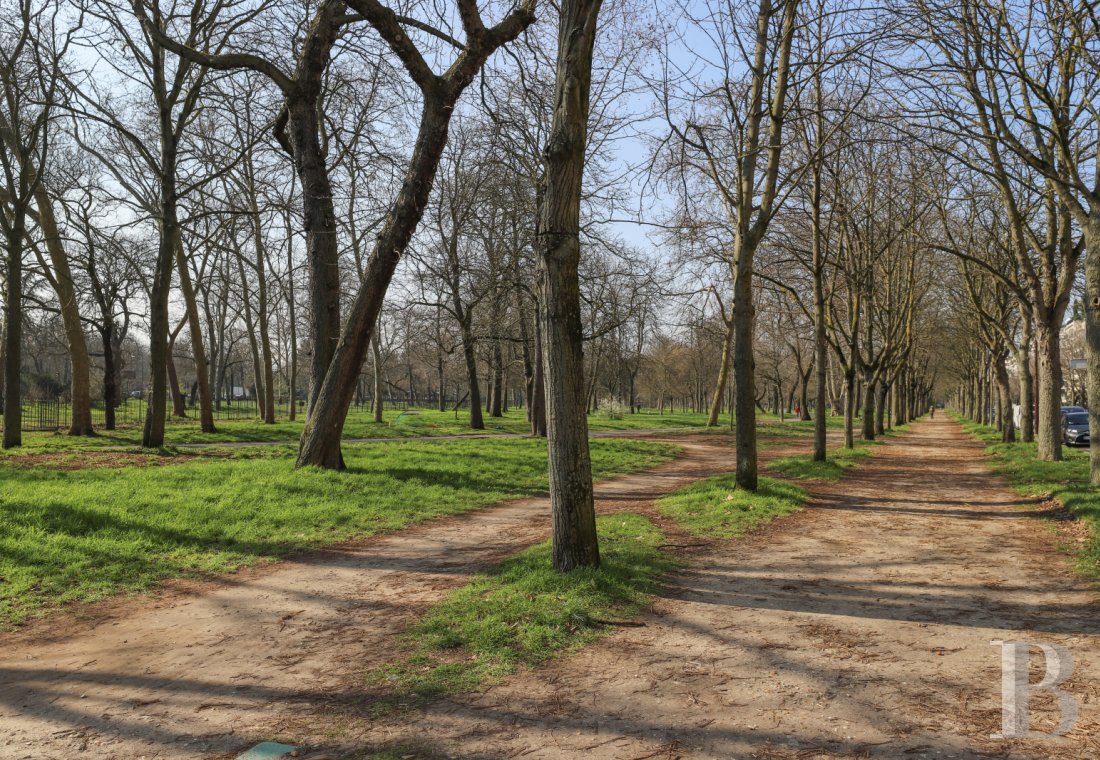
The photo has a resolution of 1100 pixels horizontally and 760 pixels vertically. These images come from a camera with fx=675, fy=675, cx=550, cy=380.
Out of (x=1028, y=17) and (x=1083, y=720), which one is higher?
(x=1028, y=17)

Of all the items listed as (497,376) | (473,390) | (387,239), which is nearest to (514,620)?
(387,239)

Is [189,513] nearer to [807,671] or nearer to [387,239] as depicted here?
[387,239]

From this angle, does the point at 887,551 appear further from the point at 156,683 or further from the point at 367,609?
the point at 156,683

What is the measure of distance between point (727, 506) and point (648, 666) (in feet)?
18.3

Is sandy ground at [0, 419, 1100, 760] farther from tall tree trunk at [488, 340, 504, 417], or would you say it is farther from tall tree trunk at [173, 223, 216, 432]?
tall tree trunk at [488, 340, 504, 417]

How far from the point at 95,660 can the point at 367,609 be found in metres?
1.91

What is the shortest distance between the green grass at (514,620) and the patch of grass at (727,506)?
2.07 meters

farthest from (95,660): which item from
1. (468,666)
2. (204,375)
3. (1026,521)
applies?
(204,375)

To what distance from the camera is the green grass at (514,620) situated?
4.20 meters

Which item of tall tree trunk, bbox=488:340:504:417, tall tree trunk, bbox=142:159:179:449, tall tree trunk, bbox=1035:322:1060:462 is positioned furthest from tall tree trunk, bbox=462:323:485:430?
tall tree trunk, bbox=1035:322:1060:462

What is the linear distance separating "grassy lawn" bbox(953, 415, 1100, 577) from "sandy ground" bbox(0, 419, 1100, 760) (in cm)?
41

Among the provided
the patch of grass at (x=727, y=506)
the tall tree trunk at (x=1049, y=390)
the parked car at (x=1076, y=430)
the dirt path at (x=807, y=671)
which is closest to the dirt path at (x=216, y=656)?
the dirt path at (x=807, y=671)

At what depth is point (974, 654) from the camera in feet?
14.0

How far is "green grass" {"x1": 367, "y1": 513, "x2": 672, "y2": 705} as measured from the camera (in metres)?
4.20
